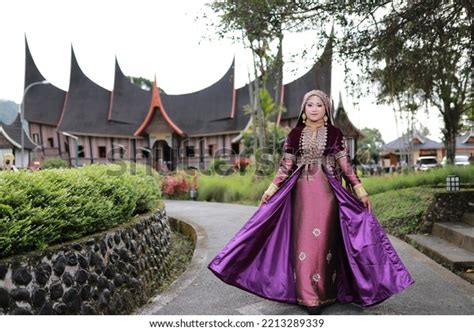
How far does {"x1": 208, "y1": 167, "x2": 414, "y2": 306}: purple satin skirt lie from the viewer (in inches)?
108

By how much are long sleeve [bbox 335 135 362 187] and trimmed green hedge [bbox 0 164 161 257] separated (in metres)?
1.87

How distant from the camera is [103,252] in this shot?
3008 millimetres

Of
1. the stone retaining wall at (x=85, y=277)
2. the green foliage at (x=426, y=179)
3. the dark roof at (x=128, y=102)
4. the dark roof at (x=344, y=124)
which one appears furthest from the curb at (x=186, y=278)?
the dark roof at (x=128, y=102)

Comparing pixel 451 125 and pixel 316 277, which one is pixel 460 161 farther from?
pixel 316 277

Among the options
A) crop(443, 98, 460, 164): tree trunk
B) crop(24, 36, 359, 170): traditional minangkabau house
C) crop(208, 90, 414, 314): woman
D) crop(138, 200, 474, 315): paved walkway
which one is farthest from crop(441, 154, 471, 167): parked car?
crop(208, 90, 414, 314): woman

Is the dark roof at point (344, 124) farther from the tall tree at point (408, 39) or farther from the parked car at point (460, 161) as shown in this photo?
the tall tree at point (408, 39)

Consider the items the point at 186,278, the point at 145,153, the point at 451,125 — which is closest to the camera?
the point at 186,278

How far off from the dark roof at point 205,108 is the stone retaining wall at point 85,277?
17299mm

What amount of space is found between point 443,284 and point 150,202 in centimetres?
325

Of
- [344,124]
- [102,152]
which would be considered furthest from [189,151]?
[344,124]

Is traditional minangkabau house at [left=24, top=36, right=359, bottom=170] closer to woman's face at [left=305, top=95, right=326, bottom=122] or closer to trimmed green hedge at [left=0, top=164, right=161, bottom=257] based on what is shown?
trimmed green hedge at [left=0, top=164, right=161, bottom=257]

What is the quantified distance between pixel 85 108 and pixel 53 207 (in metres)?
18.0

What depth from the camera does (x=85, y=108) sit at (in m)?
19.4
